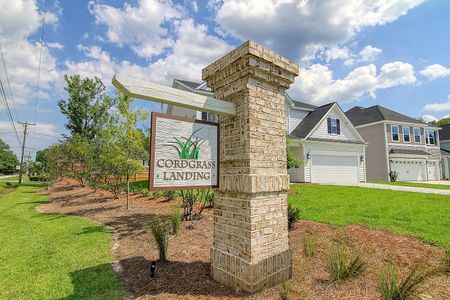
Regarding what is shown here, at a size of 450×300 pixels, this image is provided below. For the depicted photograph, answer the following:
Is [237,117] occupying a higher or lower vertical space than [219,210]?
higher

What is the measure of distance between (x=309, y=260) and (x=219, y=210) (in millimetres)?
1882

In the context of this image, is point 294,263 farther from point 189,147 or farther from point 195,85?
point 195,85

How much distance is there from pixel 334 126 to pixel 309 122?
1.97 m

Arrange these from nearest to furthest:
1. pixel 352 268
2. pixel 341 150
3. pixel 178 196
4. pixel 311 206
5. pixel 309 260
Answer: pixel 352 268 → pixel 309 260 → pixel 311 206 → pixel 178 196 → pixel 341 150

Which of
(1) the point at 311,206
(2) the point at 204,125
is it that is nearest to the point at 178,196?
(1) the point at 311,206

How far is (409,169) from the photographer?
2342 cm

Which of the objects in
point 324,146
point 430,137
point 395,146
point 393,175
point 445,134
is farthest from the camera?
point 445,134

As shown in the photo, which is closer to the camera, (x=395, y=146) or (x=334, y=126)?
(x=334, y=126)

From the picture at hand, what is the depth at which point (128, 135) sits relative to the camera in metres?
10.0

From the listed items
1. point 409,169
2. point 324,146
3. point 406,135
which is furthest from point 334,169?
point 406,135

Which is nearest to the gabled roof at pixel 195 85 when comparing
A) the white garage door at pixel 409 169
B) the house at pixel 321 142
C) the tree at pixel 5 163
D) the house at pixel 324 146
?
the house at pixel 321 142

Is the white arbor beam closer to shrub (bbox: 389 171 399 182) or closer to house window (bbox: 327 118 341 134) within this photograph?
house window (bbox: 327 118 341 134)

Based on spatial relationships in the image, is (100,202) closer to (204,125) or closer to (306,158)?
(204,125)

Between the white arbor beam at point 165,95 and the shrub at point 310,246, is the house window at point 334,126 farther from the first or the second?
the white arbor beam at point 165,95
